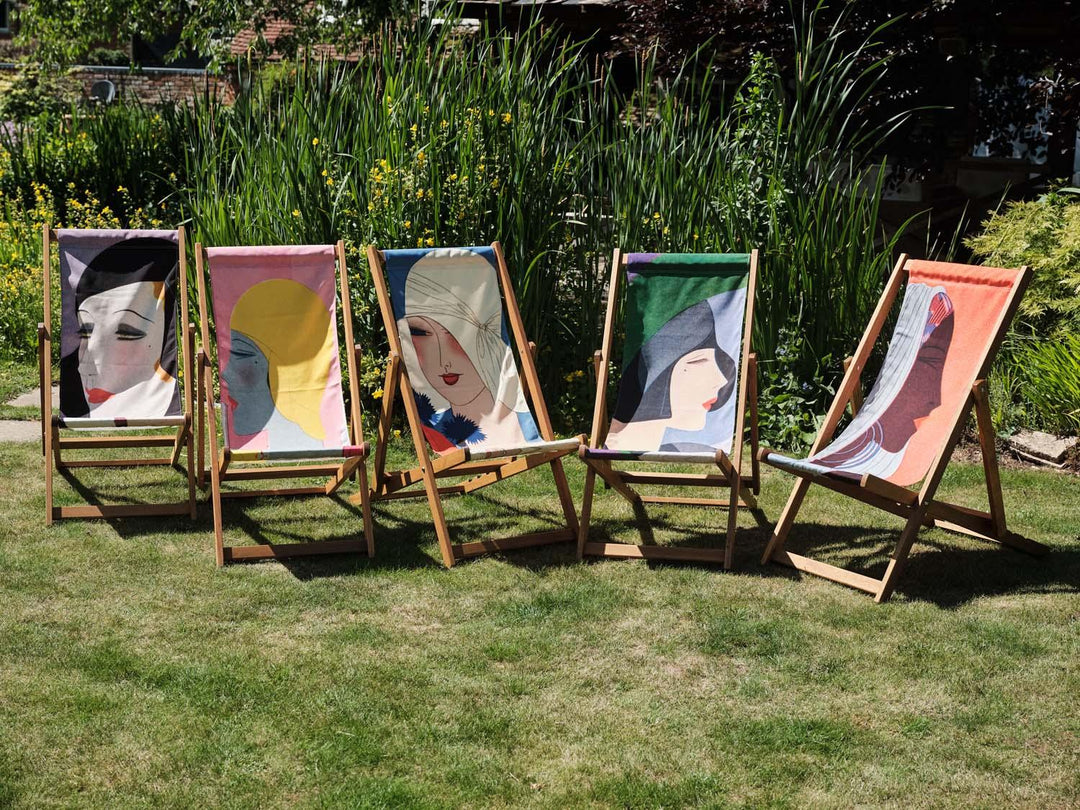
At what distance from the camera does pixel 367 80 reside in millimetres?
6441

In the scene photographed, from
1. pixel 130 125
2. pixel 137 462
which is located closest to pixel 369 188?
pixel 137 462

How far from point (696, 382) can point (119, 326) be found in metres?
2.64

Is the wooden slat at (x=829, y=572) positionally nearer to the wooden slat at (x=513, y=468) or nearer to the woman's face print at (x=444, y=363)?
the wooden slat at (x=513, y=468)

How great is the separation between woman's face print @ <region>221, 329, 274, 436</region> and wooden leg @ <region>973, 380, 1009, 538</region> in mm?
2776

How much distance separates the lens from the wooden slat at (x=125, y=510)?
492 cm

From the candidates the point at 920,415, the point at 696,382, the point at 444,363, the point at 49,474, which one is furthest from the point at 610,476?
the point at 49,474

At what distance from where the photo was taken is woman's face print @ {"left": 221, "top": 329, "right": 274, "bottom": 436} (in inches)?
190

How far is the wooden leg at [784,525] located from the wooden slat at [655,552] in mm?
182

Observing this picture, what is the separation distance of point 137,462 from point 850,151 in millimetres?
3982

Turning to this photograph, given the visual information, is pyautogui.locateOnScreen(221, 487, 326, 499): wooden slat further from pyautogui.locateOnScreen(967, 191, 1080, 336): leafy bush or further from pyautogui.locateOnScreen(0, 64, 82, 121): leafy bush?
pyautogui.locateOnScreen(0, 64, 82, 121): leafy bush

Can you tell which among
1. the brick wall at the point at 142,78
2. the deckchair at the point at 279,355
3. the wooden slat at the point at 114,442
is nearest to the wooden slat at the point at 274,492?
the deckchair at the point at 279,355

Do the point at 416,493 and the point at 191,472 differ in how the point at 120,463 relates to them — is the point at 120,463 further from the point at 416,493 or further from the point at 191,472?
the point at 416,493

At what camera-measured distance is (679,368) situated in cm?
498

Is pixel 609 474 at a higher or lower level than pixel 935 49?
lower
